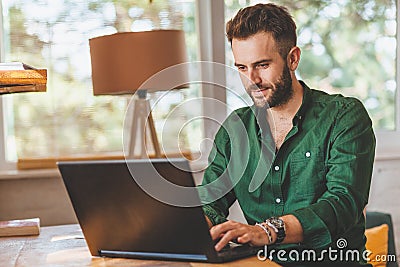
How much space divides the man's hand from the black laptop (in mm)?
18

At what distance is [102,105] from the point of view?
3.00 metres

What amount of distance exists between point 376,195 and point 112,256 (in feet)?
5.59

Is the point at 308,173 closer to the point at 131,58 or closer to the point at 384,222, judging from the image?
the point at 384,222

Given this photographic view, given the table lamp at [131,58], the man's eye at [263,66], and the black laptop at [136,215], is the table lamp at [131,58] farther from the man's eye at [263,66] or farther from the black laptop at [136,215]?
the black laptop at [136,215]

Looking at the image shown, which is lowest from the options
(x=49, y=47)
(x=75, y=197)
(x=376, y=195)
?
(x=376, y=195)

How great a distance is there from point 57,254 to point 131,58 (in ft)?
3.49

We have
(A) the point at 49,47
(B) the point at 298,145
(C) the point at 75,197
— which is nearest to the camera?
(C) the point at 75,197

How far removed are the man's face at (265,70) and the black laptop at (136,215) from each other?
479 mm

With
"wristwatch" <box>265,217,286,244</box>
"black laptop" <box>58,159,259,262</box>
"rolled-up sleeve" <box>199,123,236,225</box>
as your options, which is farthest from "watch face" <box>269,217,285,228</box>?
"rolled-up sleeve" <box>199,123,236,225</box>

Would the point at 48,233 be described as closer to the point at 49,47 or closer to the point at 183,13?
the point at 49,47

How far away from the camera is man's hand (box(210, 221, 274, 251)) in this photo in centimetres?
162

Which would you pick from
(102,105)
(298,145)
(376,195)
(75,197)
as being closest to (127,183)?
(75,197)

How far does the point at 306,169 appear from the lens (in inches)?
75.5

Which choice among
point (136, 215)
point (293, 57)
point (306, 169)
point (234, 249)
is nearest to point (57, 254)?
point (136, 215)
